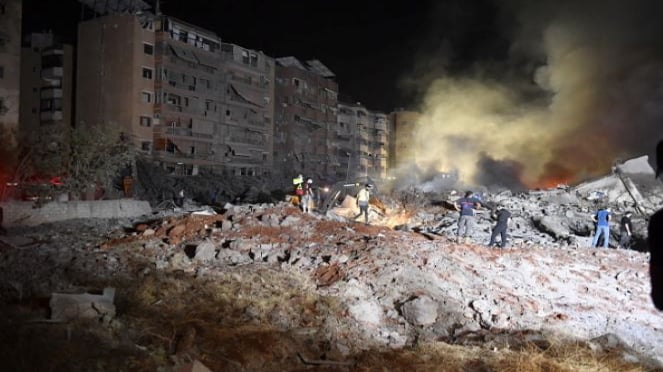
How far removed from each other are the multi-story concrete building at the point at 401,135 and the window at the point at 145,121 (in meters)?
40.5

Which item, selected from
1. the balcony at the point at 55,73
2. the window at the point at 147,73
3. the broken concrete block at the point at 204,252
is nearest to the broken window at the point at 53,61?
the balcony at the point at 55,73

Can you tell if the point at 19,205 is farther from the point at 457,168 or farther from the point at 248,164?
the point at 457,168

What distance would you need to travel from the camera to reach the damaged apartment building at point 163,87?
125ft

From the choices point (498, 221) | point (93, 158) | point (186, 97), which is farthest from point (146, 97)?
point (498, 221)

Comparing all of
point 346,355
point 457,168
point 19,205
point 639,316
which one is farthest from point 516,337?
point 457,168

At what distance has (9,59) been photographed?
2856cm

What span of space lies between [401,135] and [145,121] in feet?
139

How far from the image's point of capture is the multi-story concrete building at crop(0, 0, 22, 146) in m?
28.2

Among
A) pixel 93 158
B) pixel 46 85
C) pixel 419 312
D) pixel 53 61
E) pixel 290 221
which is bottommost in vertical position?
pixel 419 312

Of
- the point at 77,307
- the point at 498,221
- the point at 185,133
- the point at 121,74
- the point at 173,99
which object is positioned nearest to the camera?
the point at 77,307

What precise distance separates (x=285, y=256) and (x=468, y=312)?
489 cm

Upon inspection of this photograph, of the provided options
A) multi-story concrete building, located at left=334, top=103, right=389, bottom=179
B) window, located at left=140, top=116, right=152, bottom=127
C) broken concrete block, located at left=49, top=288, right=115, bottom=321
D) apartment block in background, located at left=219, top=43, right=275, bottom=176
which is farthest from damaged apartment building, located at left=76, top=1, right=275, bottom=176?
broken concrete block, located at left=49, top=288, right=115, bottom=321

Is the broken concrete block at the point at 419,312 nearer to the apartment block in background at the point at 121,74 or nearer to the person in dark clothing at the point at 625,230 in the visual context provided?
the person in dark clothing at the point at 625,230

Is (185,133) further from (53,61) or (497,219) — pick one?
(497,219)
